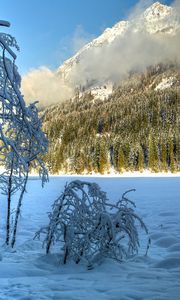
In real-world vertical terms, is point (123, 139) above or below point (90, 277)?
above

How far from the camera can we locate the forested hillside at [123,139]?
391ft

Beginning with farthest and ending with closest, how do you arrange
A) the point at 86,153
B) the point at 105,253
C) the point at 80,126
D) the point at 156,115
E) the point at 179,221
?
the point at 80,126, the point at 156,115, the point at 86,153, the point at 179,221, the point at 105,253

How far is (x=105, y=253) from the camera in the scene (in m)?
8.27

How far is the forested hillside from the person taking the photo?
11931 cm

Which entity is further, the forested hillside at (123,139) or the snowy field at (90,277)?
the forested hillside at (123,139)

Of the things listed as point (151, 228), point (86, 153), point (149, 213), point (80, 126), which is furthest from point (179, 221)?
point (80, 126)

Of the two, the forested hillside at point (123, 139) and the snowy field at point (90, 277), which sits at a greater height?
the forested hillside at point (123, 139)

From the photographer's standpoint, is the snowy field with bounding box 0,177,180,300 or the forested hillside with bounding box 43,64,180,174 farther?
the forested hillside with bounding box 43,64,180,174

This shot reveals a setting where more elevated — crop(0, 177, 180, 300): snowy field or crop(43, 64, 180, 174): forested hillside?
crop(43, 64, 180, 174): forested hillside

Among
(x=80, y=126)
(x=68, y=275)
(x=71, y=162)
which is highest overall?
(x=80, y=126)

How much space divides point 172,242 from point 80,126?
171935 mm

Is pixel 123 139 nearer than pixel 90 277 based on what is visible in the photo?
No

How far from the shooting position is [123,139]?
445 feet

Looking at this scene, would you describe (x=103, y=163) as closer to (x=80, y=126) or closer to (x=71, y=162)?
(x=71, y=162)
